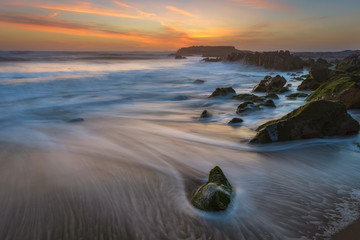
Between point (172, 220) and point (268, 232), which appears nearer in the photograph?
point (268, 232)

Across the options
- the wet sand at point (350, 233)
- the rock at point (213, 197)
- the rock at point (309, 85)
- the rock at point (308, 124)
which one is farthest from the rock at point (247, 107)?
the rock at point (309, 85)

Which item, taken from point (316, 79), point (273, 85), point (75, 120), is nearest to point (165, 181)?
point (75, 120)

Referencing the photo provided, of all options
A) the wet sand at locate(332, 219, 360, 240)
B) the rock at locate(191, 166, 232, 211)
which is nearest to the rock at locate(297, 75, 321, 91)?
the wet sand at locate(332, 219, 360, 240)

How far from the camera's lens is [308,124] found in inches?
171

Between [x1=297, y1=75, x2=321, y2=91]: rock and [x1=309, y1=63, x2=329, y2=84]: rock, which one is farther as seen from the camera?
[x1=309, y1=63, x2=329, y2=84]: rock

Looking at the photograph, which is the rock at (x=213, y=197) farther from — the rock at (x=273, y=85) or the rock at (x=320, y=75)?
the rock at (x=320, y=75)

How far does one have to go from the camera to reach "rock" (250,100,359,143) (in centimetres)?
426

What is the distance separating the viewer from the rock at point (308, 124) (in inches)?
168

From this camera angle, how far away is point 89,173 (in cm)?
350

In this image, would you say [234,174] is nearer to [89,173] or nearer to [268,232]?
[268,232]

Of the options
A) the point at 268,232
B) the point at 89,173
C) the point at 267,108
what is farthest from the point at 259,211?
the point at 267,108

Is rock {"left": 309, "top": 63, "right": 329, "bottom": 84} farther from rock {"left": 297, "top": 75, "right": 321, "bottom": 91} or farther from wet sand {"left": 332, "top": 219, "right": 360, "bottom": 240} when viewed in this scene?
wet sand {"left": 332, "top": 219, "right": 360, "bottom": 240}

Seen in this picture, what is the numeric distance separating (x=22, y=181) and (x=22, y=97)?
9.31 meters

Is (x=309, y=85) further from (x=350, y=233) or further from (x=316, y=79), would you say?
(x=350, y=233)
